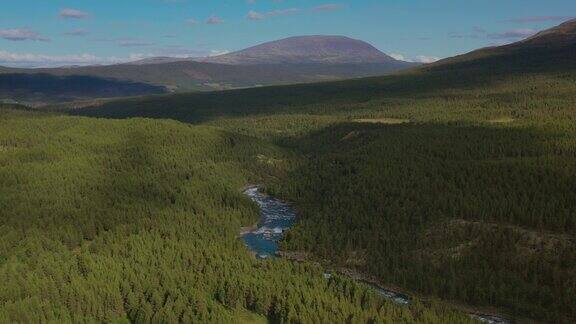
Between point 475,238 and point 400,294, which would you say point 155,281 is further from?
point 475,238

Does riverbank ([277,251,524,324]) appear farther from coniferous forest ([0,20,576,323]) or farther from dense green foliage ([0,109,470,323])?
dense green foliage ([0,109,470,323])

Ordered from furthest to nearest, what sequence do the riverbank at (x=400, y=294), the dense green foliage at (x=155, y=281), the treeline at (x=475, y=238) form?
the treeline at (x=475, y=238) → the riverbank at (x=400, y=294) → the dense green foliage at (x=155, y=281)

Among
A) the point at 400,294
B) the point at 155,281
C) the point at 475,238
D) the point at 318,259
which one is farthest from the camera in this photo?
the point at 318,259

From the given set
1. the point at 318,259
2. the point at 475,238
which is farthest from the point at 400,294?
the point at 475,238

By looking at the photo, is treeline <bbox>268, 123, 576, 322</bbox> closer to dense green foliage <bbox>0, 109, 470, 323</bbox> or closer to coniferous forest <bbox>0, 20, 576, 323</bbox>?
coniferous forest <bbox>0, 20, 576, 323</bbox>

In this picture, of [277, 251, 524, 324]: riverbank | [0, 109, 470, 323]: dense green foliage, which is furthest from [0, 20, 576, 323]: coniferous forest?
[277, 251, 524, 324]: riverbank

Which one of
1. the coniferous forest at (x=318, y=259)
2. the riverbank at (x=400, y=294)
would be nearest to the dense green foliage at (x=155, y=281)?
the coniferous forest at (x=318, y=259)

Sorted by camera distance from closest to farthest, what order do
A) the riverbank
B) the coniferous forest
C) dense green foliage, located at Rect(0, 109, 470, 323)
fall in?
dense green foliage, located at Rect(0, 109, 470, 323) → the coniferous forest → the riverbank

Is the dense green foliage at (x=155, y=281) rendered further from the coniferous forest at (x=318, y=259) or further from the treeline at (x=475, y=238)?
the treeline at (x=475, y=238)

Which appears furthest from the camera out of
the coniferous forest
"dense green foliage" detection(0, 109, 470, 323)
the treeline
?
the treeline

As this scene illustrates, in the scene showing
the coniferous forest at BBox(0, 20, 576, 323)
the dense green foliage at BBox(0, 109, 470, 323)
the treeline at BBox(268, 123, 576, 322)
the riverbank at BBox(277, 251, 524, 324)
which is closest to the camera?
the dense green foliage at BBox(0, 109, 470, 323)

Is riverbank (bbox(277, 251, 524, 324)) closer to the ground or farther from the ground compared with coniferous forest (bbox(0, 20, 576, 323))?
closer to the ground

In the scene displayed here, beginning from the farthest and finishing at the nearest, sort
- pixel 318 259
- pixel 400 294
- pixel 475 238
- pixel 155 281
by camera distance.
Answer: pixel 318 259 < pixel 475 238 < pixel 400 294 < pixel 155 281

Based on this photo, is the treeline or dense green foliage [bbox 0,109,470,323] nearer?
dense green foliage [bbox 0,109,470,323]
